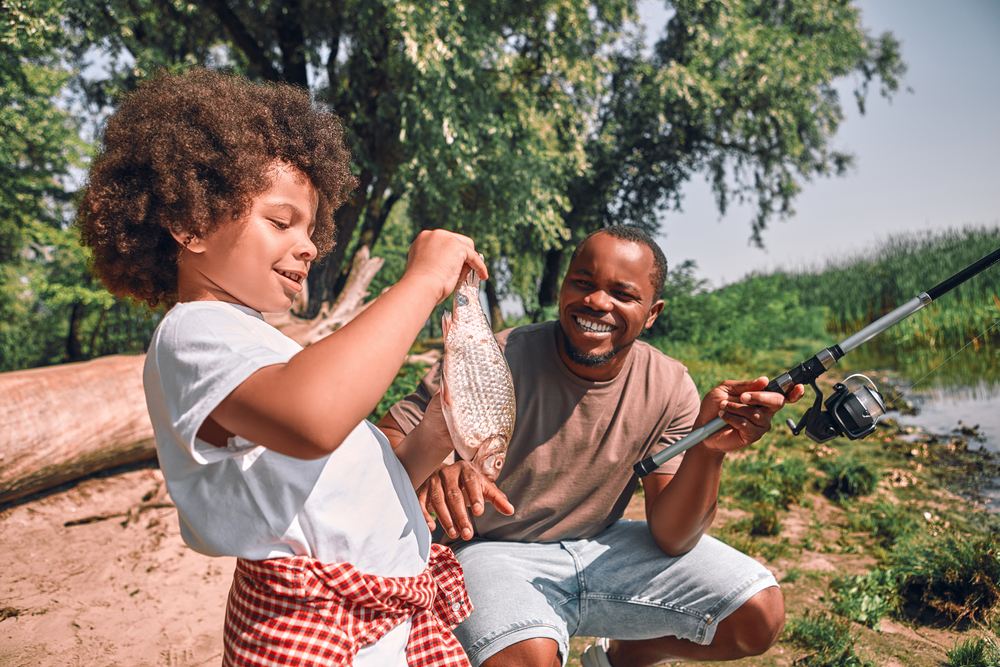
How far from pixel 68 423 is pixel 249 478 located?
4.84m

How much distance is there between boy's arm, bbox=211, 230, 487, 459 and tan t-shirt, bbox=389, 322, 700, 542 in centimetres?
144

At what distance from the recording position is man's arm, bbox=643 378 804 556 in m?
2.26

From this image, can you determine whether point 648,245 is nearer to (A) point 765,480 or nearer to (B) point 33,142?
(A) point 765,480

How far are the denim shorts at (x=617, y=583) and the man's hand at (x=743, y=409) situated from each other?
1.94ft

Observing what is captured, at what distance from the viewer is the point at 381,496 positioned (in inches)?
61.5

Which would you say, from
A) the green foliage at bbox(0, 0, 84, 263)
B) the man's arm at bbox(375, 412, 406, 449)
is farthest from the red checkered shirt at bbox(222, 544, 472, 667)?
the green foliage at bbox(0, 0, 84, 263)

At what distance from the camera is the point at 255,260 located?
4.75 ft

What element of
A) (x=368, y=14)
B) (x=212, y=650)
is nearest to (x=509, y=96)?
(x=368, y=14)

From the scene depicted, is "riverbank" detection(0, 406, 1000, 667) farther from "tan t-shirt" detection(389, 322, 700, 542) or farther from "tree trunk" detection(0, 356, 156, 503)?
"tan t-shirt" detection(389, 322, 700, 542)

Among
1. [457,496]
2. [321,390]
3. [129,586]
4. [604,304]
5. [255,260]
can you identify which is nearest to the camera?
[321,390]

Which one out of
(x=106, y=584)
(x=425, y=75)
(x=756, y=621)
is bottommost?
(x=106, y=584)

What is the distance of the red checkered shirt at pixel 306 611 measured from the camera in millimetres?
1341

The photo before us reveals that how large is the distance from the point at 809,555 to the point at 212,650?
13.3 feet

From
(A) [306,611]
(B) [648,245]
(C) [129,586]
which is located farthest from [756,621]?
(C) [129,586]
